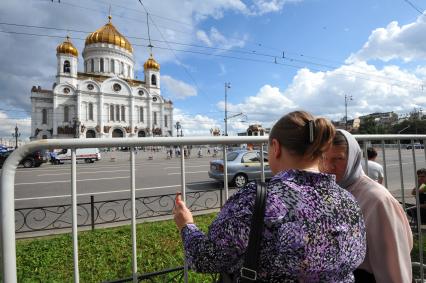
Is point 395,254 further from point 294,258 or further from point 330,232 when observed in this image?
point 294,258

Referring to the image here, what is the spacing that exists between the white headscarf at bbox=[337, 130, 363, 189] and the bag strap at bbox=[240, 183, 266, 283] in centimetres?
87

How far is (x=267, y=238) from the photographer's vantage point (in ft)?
3.26

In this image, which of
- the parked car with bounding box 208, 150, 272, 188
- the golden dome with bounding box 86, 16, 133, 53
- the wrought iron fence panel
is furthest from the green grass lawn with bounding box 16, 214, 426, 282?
the golden dome with bounding box 86, 16, 133, 53

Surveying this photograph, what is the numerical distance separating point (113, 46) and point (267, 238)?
71.3 meters

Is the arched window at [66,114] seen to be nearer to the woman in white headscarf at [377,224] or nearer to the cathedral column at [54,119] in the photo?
the cathedral column at [54,119]

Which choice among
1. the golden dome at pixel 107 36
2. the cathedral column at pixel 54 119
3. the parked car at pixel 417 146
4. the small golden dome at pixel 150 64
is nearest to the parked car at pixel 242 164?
the parked car at pixel 417 146

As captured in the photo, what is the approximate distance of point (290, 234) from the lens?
1.00 meters

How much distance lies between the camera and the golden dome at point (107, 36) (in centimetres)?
6438

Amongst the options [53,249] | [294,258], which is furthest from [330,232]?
[53,249]

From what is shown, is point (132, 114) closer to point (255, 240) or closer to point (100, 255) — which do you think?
point (100, 255)

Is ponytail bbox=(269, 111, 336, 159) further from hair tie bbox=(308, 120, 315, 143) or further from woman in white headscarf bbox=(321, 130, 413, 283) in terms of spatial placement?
woman in white headscarf bbox=(321, 130, 413, 283)

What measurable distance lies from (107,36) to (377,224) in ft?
235

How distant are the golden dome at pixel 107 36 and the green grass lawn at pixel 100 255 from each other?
2568 inches

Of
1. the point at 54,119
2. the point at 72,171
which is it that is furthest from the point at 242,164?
the point at 54,119
